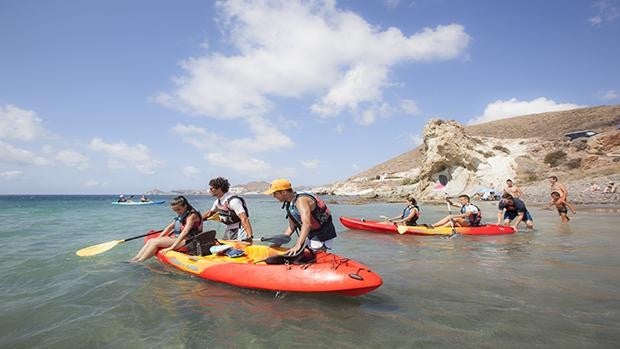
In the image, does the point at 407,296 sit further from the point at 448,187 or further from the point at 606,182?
the point at 448,187

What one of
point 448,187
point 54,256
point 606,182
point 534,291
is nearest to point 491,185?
point 448,187

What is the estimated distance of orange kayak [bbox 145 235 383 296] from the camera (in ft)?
16.7

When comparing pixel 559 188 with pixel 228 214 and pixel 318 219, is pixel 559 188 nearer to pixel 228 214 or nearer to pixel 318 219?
pixel 318 219

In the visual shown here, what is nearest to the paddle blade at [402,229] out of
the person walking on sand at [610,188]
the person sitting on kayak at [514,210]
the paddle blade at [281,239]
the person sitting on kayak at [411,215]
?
the person sitting on kayak at [411,215]

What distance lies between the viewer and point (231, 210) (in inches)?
307

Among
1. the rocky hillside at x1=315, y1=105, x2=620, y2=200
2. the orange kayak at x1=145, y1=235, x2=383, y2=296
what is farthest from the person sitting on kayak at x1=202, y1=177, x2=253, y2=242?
the rocky hillside at x1=315, y1=105, x2=620, y2=200

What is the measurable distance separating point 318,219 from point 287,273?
3.03 feet

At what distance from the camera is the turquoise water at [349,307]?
13.4 ft

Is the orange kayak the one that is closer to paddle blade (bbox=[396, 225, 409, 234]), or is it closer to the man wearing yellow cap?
the man wearing yellow cap

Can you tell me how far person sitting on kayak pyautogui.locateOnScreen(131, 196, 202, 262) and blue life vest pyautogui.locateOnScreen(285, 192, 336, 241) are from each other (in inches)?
97.5

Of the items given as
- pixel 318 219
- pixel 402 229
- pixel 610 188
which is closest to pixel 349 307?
pixel 318 219

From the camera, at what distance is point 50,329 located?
15.6ft

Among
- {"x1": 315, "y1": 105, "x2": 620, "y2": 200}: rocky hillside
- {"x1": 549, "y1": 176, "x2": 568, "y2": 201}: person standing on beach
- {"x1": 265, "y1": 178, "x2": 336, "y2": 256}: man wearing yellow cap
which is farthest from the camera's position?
{"x1": 315, "y1": 105, "x2": 620, "y2": 200}: rocky hillside

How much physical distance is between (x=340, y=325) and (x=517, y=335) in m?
1.91
